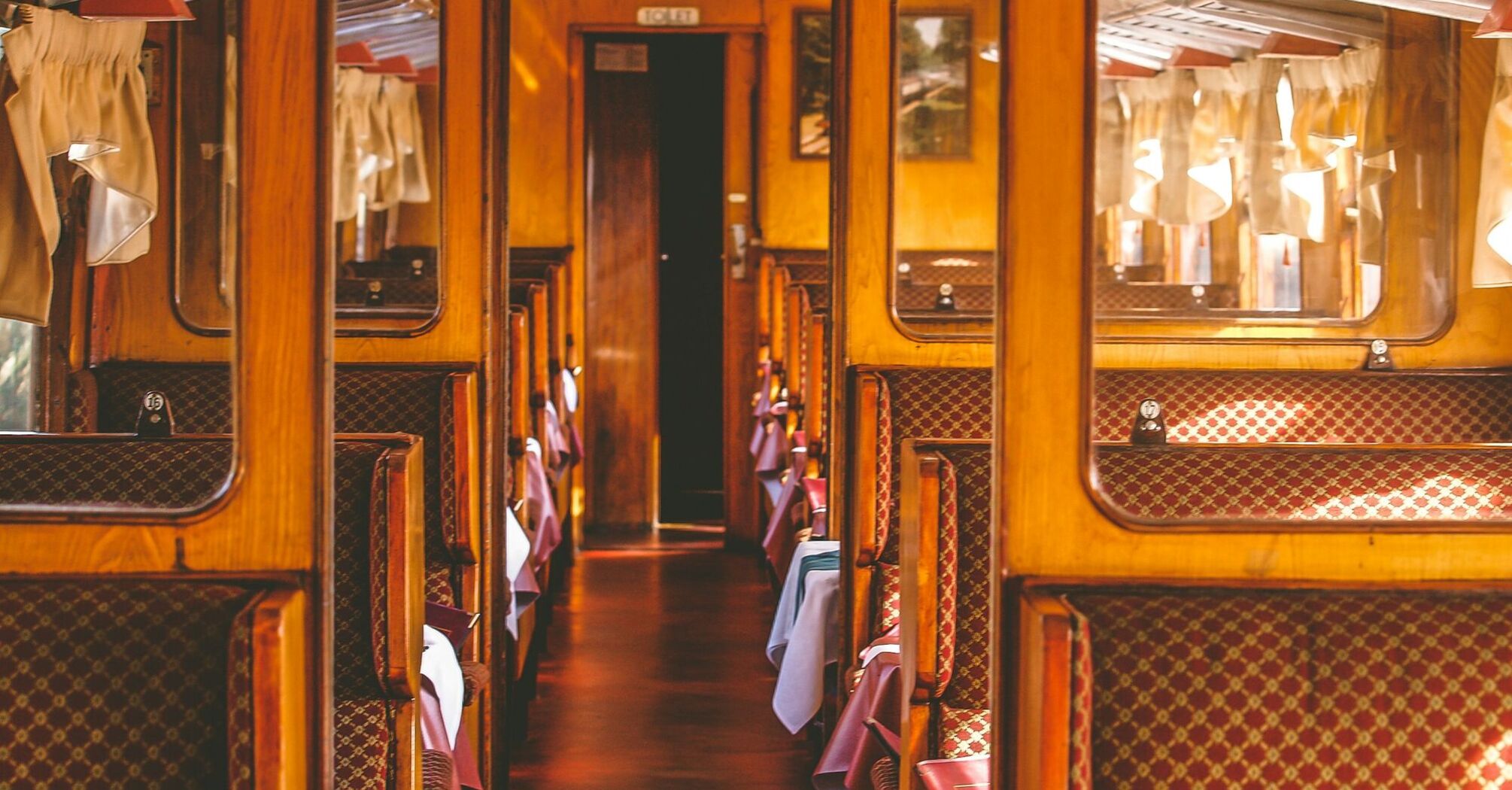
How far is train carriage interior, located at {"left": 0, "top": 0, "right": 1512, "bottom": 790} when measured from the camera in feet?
5.95

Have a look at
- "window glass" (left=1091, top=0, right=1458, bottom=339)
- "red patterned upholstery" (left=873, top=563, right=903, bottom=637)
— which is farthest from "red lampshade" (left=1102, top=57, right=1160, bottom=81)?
"red patterned upholstery" (left=873, top=563, right=903, bottom=637)

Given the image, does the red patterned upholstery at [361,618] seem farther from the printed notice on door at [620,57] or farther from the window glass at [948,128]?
the printed notice on door at [620,57]

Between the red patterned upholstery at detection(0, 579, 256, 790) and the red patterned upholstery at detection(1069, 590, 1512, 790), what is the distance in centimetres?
112

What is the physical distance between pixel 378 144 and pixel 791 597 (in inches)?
156

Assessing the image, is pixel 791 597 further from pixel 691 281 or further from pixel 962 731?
pixel 691 281

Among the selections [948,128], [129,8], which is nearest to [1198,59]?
[948,128]

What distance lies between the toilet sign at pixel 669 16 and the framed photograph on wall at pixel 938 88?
1.12 metres

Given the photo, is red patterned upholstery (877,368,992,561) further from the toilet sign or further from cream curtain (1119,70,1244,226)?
the toilet sign

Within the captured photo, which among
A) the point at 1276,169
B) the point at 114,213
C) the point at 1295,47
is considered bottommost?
the point at 114,213

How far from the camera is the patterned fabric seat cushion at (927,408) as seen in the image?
3.53 metres

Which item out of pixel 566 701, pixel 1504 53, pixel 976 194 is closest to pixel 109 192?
pixel 566 701

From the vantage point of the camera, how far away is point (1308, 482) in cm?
264

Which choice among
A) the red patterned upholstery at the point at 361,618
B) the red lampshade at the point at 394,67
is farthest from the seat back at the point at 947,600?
the red lampshade at the point at 394,67

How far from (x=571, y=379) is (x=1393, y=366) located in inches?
161
